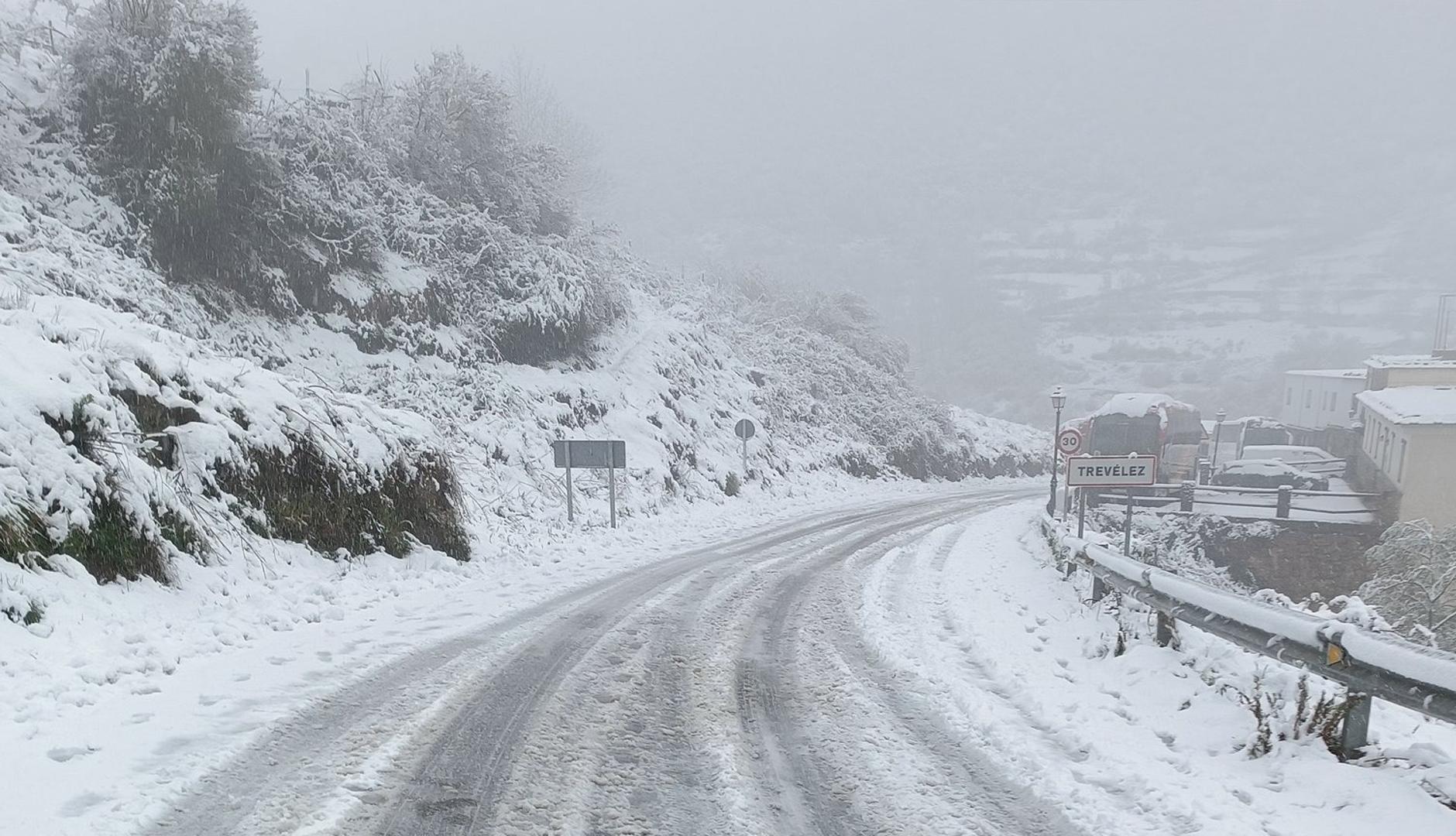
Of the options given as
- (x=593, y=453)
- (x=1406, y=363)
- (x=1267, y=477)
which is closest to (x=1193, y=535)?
(x=1267, y=477)

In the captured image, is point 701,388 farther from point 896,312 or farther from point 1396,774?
point 896,312

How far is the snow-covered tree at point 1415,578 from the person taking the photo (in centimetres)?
1476

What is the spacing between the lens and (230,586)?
7422 millimetres

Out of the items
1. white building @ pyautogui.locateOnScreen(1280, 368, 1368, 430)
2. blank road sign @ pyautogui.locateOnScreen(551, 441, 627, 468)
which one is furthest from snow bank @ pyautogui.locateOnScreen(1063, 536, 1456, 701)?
white building @ pyautogui.locateOnScreen(1280, 368, 1368, 430)

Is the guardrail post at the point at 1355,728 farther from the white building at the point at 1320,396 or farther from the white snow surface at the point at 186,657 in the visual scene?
the white building at the point at 1320,396

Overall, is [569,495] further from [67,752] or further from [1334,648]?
[1334,648]

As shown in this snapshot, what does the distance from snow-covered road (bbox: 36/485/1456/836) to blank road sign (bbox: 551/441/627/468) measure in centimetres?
643

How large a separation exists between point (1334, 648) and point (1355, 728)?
0.42m

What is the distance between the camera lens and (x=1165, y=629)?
248 inches

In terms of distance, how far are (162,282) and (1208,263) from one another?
185845mm

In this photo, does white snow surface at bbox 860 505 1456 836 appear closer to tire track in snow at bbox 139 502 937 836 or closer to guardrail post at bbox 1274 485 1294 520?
tire track in snow at bbox 139 502 937 836

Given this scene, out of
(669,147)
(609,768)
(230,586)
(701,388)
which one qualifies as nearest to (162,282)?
(230,586)

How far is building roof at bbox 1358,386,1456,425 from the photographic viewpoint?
79.9ft

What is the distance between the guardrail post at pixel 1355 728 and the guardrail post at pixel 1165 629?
2129mm
